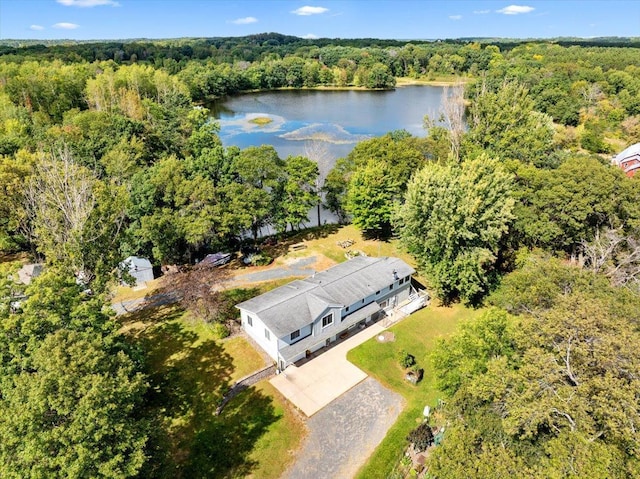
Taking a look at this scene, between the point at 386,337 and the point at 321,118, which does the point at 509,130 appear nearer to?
the point at 386,337

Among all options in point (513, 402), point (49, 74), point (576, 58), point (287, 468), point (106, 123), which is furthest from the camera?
point (576, 58)

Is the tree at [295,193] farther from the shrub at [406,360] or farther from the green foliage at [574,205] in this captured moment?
the green foliage at [574,205]

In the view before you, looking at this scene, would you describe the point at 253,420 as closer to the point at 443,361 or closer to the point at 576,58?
the point at 443,361

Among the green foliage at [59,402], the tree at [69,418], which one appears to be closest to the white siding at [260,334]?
the green foliage at [59,402]

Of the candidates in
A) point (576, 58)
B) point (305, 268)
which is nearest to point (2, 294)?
point (305, 268)

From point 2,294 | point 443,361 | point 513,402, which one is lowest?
point 443,361

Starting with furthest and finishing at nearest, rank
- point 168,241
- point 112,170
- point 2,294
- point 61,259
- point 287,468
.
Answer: point 112,170
point 168,241
point 61,259
point 287,468
point 2,294
